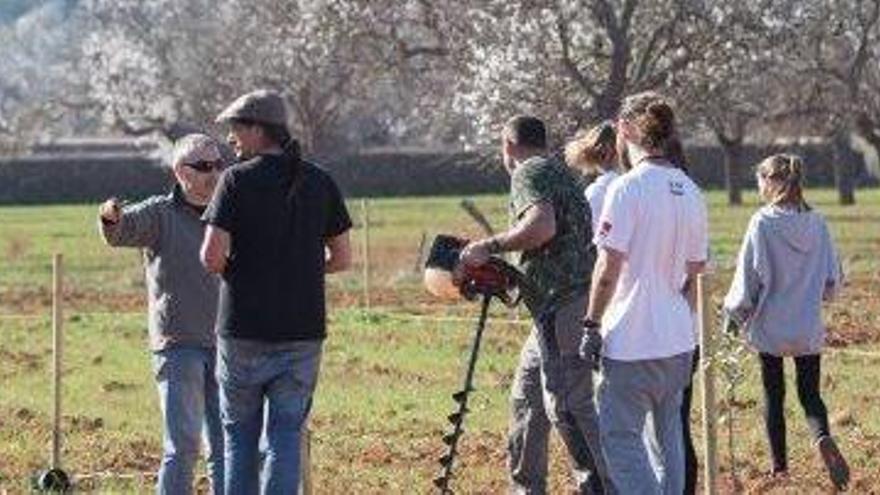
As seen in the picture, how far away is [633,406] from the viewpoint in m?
8.64

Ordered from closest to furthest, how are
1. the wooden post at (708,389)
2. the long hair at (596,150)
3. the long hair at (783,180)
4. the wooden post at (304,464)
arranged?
the wooden post at (304,464)
the wooden post at (708,389)
the long hair at (596,150)
the long hair at (783,180)

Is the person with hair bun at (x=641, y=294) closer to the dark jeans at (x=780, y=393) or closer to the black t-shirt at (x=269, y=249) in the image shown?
the black t-shirt at (x=269, y=249)

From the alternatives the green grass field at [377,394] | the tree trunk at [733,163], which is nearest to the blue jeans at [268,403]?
the green grass field at [377,394]

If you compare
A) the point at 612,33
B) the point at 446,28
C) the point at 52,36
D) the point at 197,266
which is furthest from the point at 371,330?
the point at 52,36

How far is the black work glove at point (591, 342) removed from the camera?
8.54 meters

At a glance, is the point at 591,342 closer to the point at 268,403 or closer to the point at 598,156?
the point at 268,403

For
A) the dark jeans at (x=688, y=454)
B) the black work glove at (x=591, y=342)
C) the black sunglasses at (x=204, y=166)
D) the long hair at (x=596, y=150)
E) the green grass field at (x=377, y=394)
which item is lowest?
the green grass field at (x=377, y=394)

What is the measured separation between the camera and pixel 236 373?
342 inches

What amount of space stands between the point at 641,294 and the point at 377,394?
8.25 meters

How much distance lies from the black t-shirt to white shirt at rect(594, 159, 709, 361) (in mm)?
1142

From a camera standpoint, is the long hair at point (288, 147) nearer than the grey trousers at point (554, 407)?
Yes

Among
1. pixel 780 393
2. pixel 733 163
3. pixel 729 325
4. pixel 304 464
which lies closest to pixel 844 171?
pixel 733 163

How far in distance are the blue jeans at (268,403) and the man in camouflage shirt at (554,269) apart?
1066 millimetres

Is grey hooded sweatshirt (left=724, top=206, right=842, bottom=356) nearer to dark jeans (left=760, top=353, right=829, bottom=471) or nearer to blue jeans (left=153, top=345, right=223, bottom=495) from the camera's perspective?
dark jeans (left=760, top=353, right=829, bottom=471)
